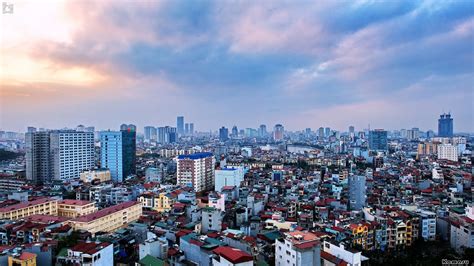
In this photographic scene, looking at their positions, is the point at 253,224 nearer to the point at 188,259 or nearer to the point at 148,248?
the point at 188,259

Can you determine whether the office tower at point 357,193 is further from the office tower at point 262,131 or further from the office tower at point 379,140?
the office tower at point 262,131

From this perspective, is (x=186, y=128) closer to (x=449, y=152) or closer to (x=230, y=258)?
(x=449, y=152)

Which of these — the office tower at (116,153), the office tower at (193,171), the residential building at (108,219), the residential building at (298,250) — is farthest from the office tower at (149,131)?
the residential building at (298,250)

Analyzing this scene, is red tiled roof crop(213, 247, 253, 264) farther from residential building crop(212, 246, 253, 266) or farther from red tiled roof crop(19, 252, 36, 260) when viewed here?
red tiled roof crop(19, 252, 36, 260)

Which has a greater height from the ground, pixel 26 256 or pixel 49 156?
pixel 49 156

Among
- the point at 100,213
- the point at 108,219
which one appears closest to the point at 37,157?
the point at 100,213

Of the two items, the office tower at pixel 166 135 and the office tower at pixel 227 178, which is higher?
the office tower at pixel 166 135
